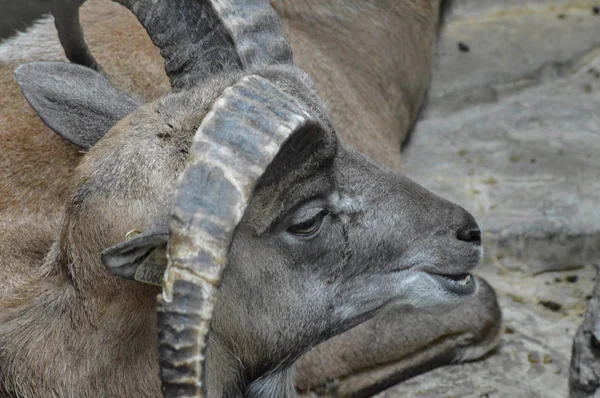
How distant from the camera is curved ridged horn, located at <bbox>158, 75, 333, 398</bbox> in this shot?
8.67 ft

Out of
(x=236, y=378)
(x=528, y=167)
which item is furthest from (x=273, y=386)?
(x=528, y=167)

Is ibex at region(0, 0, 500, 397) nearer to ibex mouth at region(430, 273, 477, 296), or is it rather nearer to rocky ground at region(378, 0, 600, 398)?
ibex mouth at region(430, 273, 477, 296)

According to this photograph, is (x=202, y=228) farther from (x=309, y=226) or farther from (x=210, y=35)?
(x=210, y=35)

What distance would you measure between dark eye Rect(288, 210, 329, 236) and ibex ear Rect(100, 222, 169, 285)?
1.56 ft

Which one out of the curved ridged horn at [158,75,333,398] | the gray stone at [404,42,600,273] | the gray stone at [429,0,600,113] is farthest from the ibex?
the gray stone at [429,0,600,113]

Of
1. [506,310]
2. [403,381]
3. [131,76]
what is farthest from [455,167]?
[131,76]

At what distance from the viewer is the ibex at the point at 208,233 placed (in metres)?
2.71

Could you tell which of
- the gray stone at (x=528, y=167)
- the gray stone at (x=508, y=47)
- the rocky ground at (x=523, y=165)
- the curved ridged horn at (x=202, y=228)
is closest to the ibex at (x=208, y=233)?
the curved ridged horn at (x=202, y=228)

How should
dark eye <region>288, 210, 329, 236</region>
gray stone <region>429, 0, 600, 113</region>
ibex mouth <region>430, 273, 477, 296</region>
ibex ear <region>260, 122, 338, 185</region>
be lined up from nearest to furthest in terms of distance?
1. ibex ear <region>260, 122, 338, 185</region>
2. dark eye <region>288, 210, 329, 236</region>
3. ibex mouth <region>430, 273, 477, 296</region>
4. gray stone <region>429, 0, 600, 113</region>

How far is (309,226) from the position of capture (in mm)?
3246

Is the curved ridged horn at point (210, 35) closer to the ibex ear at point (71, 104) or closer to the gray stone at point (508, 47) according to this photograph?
the ibex ear at point (71, 104)

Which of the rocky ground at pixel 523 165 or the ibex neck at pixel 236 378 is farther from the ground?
the ibex neck at pixel 236 378

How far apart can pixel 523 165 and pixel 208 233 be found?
420 cm

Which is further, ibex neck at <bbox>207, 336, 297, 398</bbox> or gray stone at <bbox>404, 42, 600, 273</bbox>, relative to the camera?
gray stone at <bbox>404, 42, 600, 273</bbox>
